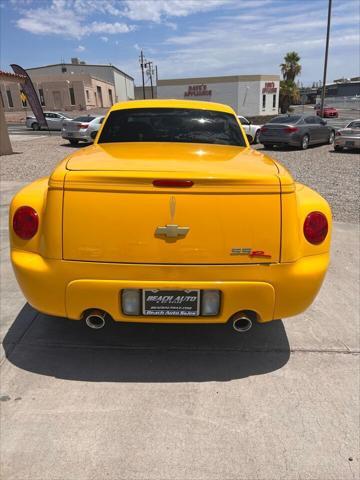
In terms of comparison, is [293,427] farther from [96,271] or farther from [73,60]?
A: [73,60]

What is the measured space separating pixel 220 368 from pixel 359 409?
87 centimetres

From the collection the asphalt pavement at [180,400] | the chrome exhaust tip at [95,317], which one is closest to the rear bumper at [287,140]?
the asphalt pavement at [180,400]

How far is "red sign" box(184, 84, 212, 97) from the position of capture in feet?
178

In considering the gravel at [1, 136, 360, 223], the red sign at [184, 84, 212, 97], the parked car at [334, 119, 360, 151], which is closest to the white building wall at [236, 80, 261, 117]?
the red sign at [184, 84, 212, 97]

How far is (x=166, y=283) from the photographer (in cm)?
227

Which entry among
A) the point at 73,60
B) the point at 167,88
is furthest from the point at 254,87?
the point at 73,60

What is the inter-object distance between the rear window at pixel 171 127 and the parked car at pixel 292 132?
12.6 metres

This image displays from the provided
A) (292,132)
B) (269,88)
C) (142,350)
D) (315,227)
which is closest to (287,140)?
(292,132)

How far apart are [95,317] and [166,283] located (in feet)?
1.81

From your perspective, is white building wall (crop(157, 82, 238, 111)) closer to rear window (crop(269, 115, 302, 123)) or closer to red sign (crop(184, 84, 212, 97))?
red sign (crop(184, 84, 212, 97))

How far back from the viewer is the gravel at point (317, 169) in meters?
7.46

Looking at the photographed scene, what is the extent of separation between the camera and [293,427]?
87.5 inches

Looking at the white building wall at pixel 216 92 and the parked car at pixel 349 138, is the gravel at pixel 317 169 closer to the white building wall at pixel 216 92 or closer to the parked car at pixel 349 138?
the parked car at pixel 349 138

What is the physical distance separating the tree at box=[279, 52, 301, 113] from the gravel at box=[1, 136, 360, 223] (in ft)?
162
